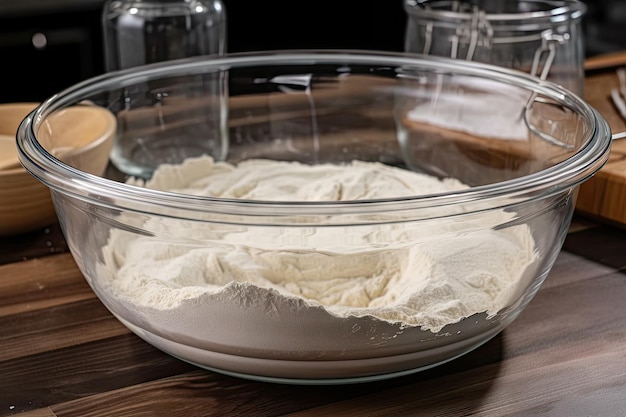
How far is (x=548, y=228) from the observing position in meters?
0.69

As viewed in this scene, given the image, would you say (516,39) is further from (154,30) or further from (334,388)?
(334,388)

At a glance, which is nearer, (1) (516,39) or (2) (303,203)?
(2) (303,203)

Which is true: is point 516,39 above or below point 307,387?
above

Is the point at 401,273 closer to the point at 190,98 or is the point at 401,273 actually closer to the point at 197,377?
the point at 197,377

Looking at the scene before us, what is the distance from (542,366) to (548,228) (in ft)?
0.38

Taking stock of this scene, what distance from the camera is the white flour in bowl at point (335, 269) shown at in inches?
24.5

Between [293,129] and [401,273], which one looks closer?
[401,273]

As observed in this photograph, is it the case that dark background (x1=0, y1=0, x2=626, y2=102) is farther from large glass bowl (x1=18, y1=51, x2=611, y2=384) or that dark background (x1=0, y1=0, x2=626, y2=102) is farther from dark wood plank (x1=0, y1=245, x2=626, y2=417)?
dark wood plank (x1=0, y1=245, x2=626, y2=417)

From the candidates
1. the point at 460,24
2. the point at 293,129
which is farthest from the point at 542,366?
the point at 460,24

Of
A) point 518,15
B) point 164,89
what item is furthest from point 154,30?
point 518,15

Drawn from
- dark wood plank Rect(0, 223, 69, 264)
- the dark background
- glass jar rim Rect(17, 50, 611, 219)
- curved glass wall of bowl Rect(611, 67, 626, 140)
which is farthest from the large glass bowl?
the dark background

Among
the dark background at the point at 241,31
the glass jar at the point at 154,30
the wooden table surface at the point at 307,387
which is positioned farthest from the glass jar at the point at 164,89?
the dark background at the point at 241,31

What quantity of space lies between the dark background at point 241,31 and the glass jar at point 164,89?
0.92 m

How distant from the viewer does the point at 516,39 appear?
46.3 inches
